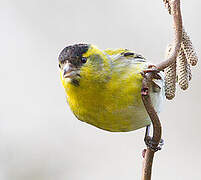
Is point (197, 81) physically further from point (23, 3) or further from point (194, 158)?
point (23, 3)

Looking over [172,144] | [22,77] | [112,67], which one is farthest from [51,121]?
[112,67]

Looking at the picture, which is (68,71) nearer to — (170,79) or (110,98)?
(110,98)

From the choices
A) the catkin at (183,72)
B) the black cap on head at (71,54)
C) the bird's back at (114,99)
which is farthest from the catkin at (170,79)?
the black cap on head at (71,54)

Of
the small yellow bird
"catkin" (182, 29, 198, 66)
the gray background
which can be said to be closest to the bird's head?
the small yellow bird

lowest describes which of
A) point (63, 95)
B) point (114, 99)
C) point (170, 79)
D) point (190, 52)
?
point (63, 95)

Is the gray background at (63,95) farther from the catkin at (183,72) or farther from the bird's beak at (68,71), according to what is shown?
the catkin at (183,72)

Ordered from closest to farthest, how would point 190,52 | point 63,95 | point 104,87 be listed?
point 190,52
point 104,87
point 63,95

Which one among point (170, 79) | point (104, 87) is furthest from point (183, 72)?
point (104, 87)
